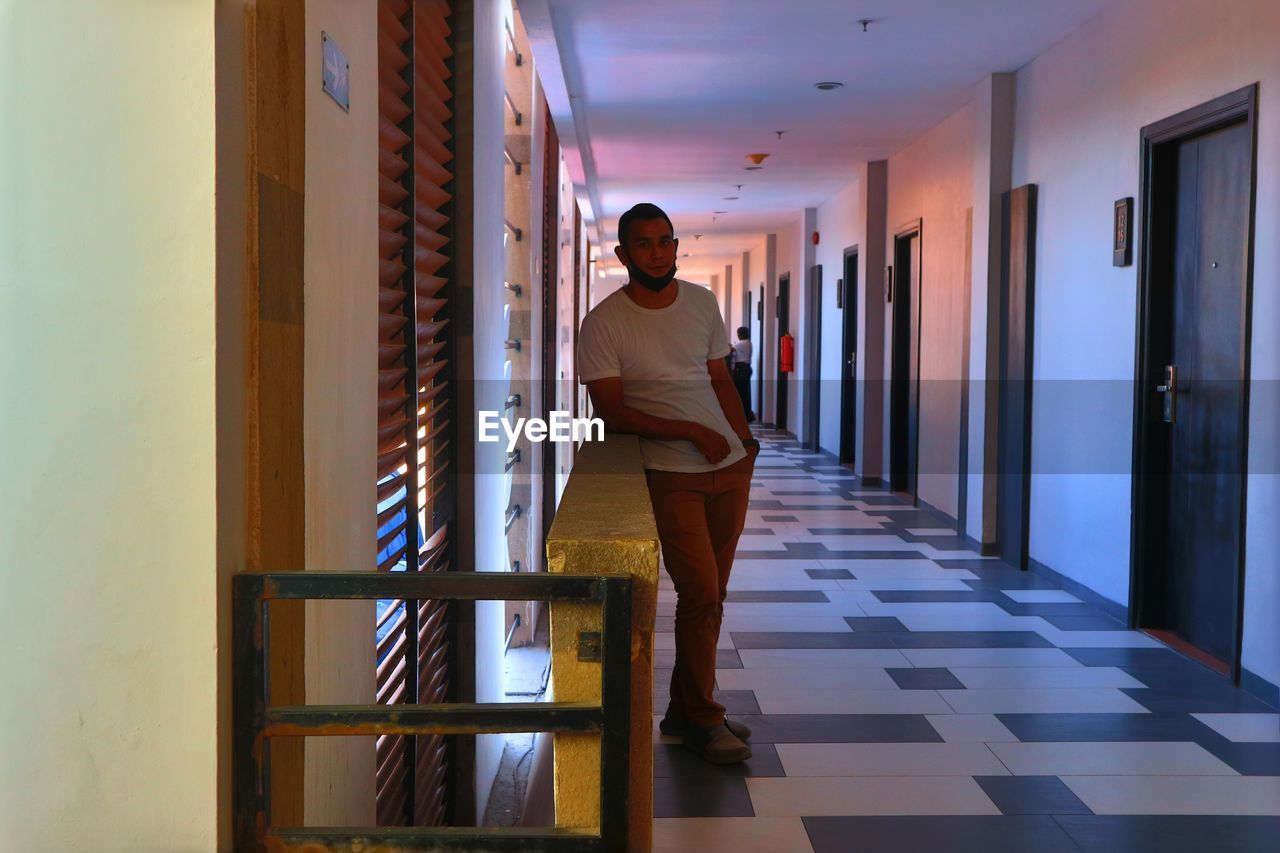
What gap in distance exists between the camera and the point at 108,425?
138 cm

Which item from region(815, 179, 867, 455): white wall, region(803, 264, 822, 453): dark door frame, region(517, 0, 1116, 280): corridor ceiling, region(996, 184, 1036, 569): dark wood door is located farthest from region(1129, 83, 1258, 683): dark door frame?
region(803, 264, 822, 453): dark door frame

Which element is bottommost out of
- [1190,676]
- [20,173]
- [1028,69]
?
[1190,676]

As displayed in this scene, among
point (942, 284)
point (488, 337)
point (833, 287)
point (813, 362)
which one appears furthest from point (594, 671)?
point (813, 362)

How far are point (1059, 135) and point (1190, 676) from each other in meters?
3.08

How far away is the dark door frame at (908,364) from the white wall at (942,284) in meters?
0.15

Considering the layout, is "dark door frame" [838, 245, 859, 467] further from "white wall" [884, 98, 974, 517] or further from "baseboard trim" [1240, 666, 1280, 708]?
"baseboard trim" [1240, 666, 1280, 708]

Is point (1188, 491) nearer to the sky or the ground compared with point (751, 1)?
nearer to the ground

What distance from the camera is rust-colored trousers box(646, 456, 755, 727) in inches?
130

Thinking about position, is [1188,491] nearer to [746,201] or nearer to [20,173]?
[20,173]

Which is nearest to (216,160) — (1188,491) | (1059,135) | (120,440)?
(120,440)

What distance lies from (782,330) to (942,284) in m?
8.53

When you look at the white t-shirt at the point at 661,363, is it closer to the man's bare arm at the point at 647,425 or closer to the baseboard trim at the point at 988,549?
the man's bare arm at the point at 647,425

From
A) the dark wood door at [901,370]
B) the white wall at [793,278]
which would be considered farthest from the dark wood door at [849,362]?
the white wall at [793,278]

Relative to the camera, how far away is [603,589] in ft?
4.47
